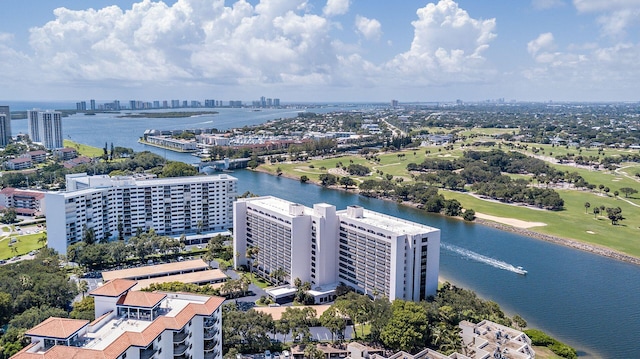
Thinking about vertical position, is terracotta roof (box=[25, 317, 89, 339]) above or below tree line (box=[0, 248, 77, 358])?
above

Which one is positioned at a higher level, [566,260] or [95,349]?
[95,349]

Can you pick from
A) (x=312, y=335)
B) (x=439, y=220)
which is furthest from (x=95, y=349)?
(x=439, y=220)

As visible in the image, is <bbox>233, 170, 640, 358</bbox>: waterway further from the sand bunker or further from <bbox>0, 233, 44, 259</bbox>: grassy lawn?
<bbox>0, 233, 44, 259</bbox>: grassy lawn

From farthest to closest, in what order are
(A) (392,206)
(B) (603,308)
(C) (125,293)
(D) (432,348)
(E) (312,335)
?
(A) (392,206) < (B) (603,308) < (E) (312,335) < (D) (432,348) < (C) (125,293)

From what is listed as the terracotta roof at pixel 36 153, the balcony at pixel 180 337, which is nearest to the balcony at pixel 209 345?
the balcony at pixel 180 337

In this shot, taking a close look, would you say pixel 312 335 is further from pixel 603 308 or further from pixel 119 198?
pixel 119 198

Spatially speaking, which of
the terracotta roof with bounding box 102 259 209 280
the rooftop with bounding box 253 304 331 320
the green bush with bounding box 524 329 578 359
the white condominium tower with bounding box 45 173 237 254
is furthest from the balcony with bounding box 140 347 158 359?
the white condominium tower with bounding box 45 173 237 254
